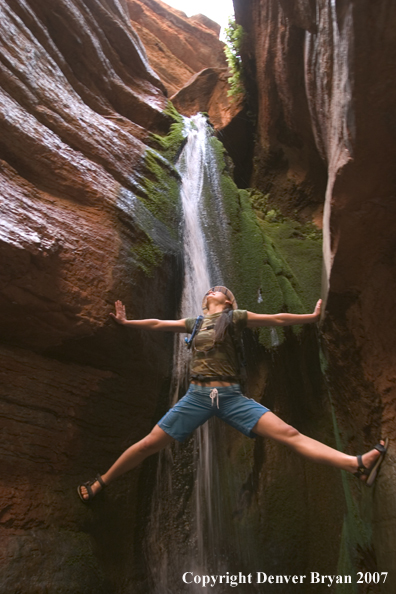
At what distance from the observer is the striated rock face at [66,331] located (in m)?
3.83

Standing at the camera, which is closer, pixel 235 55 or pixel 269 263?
pixel 269 263

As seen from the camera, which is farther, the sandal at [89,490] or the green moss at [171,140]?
the green moss at [171,140]

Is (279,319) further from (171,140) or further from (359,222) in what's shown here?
(171,140)

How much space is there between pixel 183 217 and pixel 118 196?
4.68 ft

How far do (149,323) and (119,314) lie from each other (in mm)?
374

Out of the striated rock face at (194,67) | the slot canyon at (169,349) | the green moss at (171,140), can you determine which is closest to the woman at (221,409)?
the slot canyon at (169,349)

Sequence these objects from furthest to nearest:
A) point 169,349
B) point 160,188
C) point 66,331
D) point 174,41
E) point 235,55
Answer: point 174,41 → point 235,55 → point 160,188 → point 169,349 → point 66,331

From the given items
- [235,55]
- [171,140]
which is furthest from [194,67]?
[171,140]

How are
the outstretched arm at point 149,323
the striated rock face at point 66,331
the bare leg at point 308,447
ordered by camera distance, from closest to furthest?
the bare leg at point 308,447 → the striated rock face at point 66,331 → the outstretched arm at point 149,323

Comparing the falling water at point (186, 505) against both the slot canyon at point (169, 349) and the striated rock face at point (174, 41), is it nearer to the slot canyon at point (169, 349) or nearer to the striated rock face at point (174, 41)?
the slot canyon at point (169, 349)

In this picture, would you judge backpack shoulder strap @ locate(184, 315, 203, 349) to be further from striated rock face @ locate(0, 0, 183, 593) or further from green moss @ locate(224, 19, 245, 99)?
green moss @ locate(224, 19, 245, 99)

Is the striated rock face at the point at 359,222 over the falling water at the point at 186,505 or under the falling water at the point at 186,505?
over

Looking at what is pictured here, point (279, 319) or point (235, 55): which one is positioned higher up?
point (235, 55)

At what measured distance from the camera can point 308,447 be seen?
3.21 m
